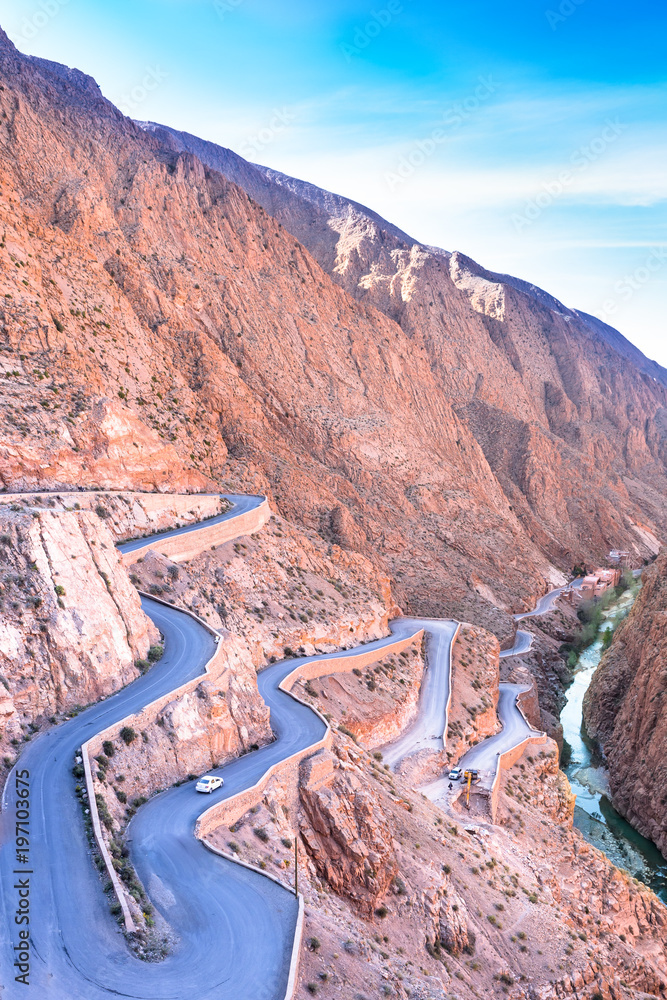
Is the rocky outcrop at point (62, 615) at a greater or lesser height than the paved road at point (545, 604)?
greater

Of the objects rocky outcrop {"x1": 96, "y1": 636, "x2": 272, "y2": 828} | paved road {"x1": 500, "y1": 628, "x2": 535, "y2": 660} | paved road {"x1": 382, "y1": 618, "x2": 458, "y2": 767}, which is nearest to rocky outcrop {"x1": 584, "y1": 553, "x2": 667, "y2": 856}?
paved road {"x1": 500, "y1": 628, "x2": 535, "y2": 660}

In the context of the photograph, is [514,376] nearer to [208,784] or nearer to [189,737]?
[189,737]

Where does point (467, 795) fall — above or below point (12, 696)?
below

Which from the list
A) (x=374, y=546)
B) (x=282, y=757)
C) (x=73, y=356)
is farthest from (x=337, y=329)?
(x=282, y=757)

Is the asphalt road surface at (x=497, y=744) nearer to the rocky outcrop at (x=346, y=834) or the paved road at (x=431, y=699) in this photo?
the paved road at (x=431, y=699)

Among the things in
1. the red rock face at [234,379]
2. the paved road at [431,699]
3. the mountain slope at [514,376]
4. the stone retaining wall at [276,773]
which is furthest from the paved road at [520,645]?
the mountain slope at [514,376]

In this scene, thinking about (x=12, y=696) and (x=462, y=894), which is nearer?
(x=12, y=696)

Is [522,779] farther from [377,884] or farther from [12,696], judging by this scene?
[12,696]

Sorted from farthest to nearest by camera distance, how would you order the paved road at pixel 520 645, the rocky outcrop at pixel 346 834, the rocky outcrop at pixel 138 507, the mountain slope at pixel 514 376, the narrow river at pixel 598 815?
1. the mountain slope at pixel 514 376
2. the paved road at pixel 520 645
3. the narrow river at pixel 598 815
4. the rocky outcrop at pixel 138 507
5. the rocky outcrop at pixel 346 834
